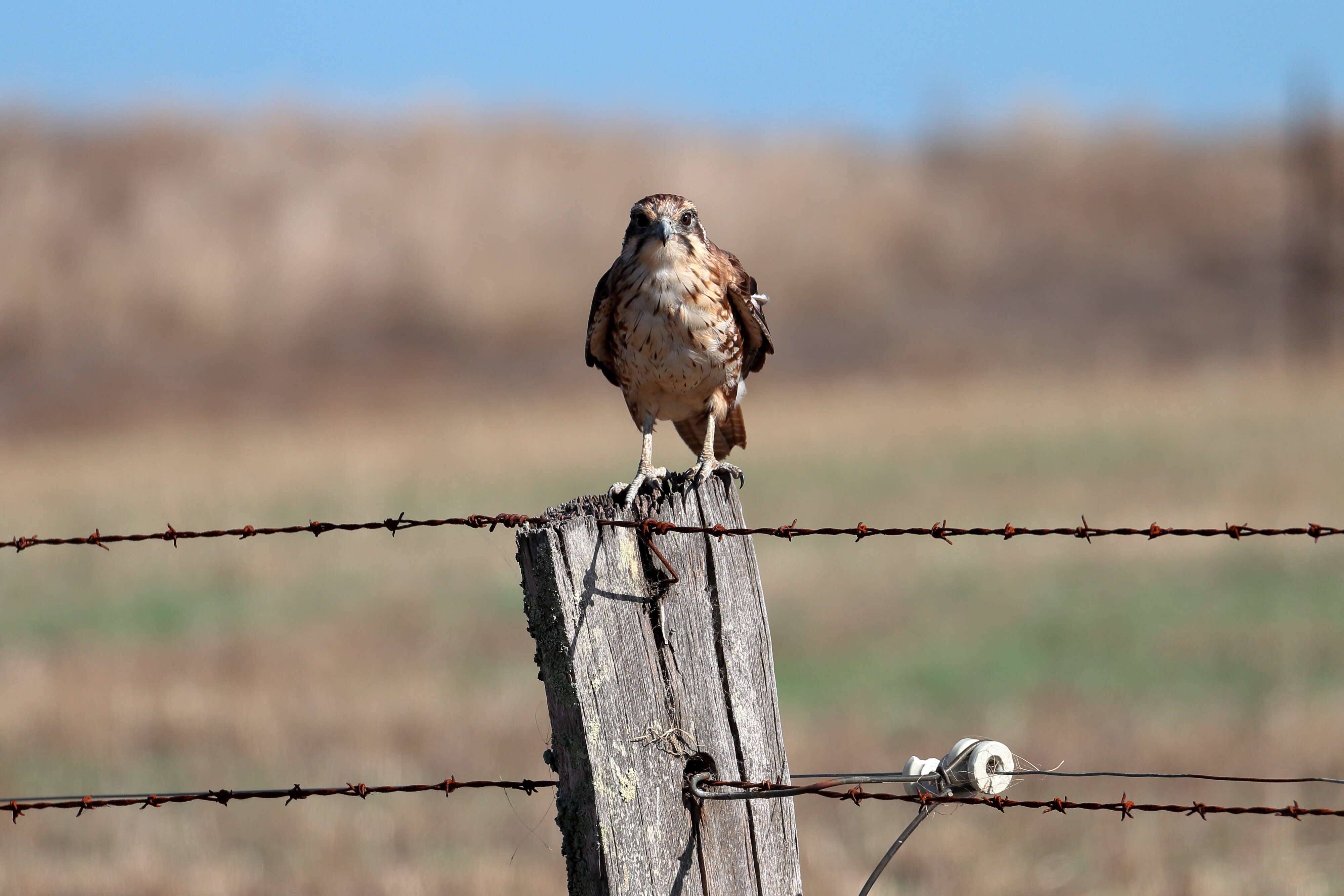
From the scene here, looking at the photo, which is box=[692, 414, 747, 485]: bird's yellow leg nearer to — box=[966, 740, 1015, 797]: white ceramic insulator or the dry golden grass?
box=[966, 740, 1015, 797]: white ceramic insulator

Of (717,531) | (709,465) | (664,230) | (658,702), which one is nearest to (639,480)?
(709,465)

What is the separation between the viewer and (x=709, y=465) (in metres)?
4.20

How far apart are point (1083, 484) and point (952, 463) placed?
2.18 meters

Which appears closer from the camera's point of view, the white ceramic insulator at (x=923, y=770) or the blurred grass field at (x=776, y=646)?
the white ceramic insulator at (x=923, y=770)

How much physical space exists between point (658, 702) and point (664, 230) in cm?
197

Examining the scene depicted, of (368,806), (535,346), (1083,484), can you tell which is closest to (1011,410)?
(1083,484)

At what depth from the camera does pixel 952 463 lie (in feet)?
57.9

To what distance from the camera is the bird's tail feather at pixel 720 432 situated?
514cm

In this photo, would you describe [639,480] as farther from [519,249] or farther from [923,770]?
[519,249]

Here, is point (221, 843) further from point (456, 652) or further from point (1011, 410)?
point (1011, 410)

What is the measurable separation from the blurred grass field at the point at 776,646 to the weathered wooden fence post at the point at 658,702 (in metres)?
1.37

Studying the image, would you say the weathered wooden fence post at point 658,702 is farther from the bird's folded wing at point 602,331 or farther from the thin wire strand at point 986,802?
the bird's folded wing at point 602,331

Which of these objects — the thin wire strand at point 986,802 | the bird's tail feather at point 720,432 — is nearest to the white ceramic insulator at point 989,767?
the thin wire strand at point 986,802

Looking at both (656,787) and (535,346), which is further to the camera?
(535,346)
